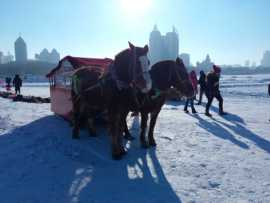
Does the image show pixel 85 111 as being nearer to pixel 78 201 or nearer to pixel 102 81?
pixel 102 81

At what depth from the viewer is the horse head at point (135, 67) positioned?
17.2 feet

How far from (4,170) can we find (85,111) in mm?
2861

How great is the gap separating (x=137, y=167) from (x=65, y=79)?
226 inches

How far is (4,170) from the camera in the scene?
512 centimetres

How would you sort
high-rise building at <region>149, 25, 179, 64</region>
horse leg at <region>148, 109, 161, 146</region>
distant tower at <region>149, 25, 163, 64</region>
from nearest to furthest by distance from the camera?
1. horse leg at <region>148, 109, 161, 146</region>
2. high-rise building at <region>149, 25, 179, 64</region>
3. distant tower at <region>149, 25, 163, 64</region>

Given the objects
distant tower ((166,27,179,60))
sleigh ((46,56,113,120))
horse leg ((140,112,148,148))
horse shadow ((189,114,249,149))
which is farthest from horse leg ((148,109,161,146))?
distant tower ((166,27,179,60))

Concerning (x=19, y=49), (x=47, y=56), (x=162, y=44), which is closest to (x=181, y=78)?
(x=162, y=44)

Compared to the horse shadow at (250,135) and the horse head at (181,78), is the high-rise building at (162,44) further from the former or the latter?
the horse head at (181,78)

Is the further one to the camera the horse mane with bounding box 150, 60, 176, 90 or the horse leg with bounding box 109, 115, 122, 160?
the horse mane with bounding box 150, 60, 176, 90

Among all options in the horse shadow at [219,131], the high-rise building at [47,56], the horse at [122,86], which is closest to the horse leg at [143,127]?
the horse at [122,86]

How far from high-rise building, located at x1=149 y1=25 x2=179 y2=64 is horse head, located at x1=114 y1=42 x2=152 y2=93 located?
380 feet

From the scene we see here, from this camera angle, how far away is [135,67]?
206 inches

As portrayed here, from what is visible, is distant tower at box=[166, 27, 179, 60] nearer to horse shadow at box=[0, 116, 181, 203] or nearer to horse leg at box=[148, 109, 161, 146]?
horse leg at box=[148, 109, 161, 146]

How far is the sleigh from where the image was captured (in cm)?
919
